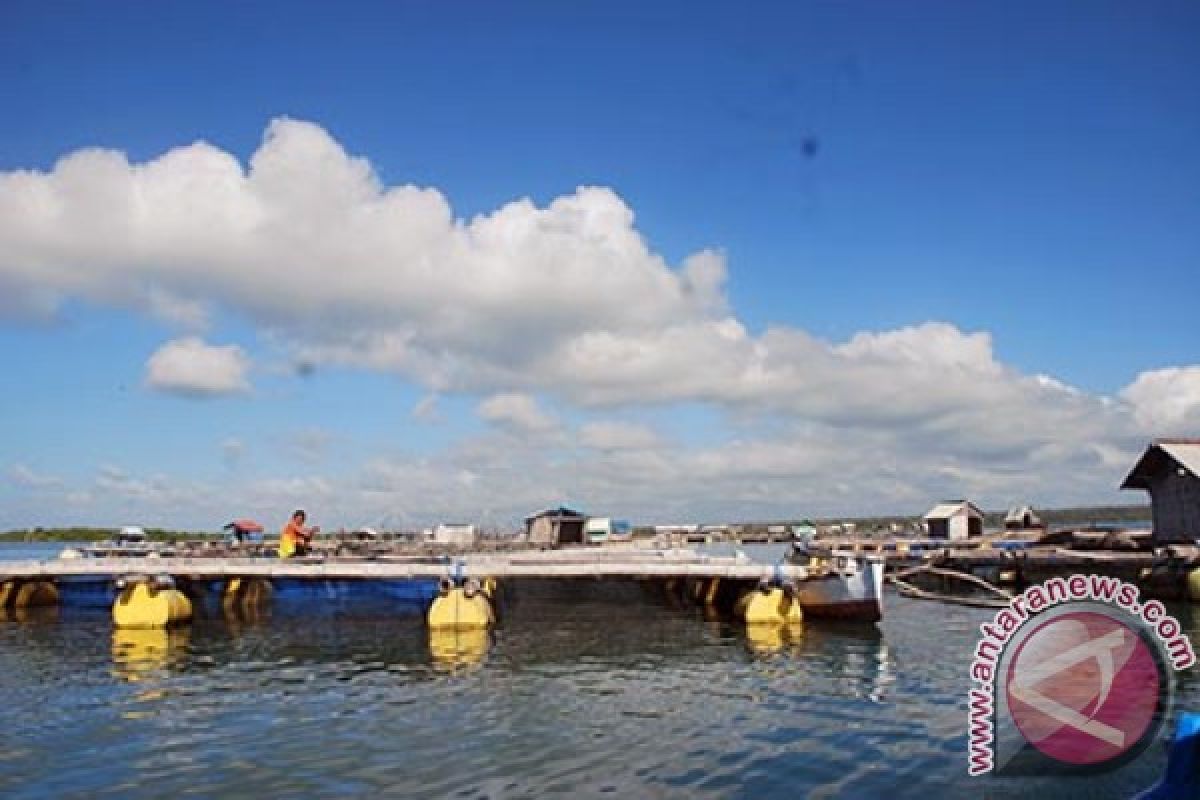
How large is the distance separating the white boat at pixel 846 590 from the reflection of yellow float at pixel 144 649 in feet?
60.3

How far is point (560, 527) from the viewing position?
66188 mm

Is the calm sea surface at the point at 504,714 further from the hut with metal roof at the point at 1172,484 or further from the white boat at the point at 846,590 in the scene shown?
the hut with metal roof at the point at 1172,484

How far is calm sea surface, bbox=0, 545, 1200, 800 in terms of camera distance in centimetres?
1258

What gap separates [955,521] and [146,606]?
163ft

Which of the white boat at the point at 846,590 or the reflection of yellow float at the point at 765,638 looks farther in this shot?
the white boat at the point at 846,590

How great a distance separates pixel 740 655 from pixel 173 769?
14.0 metres

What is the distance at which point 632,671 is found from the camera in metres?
21.2

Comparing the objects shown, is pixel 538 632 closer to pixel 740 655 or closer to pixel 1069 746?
pixel 740 655

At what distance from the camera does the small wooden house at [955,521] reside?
60.6 metres

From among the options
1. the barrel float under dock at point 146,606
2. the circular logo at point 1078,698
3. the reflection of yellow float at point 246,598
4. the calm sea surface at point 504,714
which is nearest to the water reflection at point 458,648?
the calm sea surface at point 504,714

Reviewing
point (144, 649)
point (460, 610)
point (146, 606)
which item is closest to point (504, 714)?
point (460, 610)

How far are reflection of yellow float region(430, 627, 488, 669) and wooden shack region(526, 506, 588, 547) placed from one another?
125 ft

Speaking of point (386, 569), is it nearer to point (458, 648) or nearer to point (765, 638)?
point (458, 648)

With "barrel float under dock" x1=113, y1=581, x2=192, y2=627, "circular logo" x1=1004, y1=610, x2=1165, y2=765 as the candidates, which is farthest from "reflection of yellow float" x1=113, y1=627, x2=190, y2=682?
"circular logo" x1=1004, y1=610, x2=1165, y2=765
